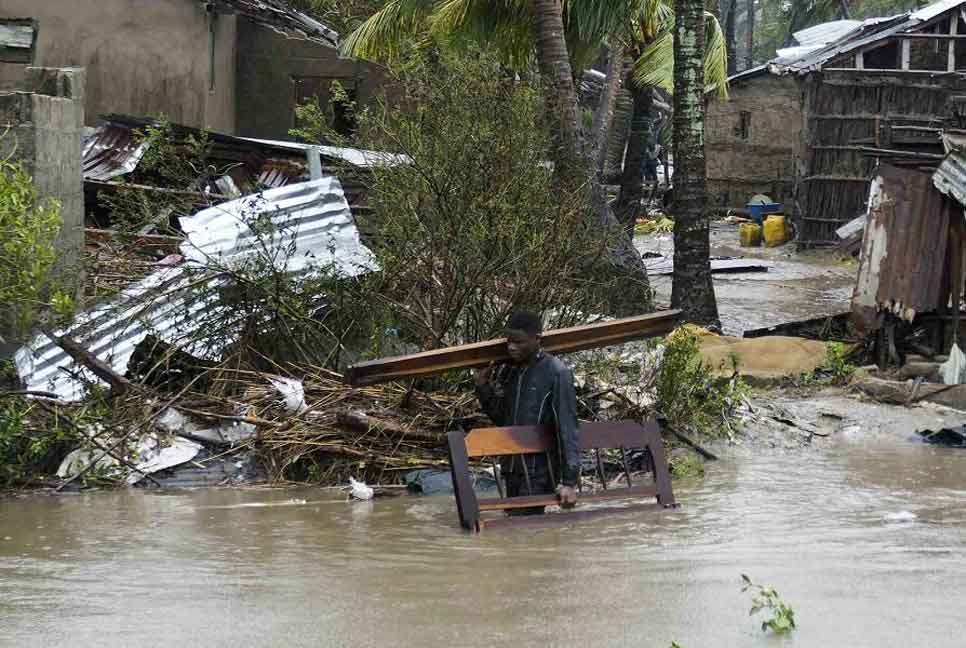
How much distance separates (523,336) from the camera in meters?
8.22

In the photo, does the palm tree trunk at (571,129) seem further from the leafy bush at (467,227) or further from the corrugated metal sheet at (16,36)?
the corrugated metal sheet at (16,36)

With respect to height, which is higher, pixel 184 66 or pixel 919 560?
pixel 184 66

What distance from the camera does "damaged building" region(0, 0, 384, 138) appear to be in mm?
19141

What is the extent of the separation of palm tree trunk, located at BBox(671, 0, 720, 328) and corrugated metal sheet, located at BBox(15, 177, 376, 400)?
202 inches

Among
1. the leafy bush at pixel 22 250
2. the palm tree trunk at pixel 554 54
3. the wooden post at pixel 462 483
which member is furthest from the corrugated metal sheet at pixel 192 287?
the palm tree trunk at pixel 554 54

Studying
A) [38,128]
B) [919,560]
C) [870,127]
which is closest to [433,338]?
[38,128]

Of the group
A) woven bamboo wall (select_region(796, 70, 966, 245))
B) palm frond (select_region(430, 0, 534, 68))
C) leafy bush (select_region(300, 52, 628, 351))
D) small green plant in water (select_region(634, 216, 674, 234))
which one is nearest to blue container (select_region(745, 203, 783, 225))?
small green plant in water (select_region(634, 216, 674, 234))

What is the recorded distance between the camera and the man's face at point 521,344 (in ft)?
27.0

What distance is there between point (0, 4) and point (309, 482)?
36.7 ft

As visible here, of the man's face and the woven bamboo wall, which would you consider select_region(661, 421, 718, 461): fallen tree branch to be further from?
the woven bamboo wall

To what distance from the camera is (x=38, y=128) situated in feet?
37.1

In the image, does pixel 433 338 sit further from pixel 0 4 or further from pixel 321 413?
pixel 0 4

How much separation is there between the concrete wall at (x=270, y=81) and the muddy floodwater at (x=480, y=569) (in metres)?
13.4

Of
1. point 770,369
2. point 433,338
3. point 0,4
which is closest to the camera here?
A: point 433,338
